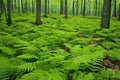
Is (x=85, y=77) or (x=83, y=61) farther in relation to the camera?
(x=83, y=61)

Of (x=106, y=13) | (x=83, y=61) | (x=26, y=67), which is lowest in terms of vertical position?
(x=26, y=67)

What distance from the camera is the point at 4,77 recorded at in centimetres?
486

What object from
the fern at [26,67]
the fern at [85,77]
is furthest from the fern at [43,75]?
the fern at [85,77]

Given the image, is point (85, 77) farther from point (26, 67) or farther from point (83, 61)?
point (26, 67)

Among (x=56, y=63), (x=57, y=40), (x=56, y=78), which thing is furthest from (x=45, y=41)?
(x=56, y=78)

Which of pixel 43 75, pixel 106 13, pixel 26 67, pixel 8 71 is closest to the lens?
pixel 43 75

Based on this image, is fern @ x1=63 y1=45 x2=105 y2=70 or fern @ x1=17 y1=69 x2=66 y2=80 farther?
fern @ x1=63 y1=45 x2=105 y2=70

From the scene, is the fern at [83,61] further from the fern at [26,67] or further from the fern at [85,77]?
the fern at [26,67]

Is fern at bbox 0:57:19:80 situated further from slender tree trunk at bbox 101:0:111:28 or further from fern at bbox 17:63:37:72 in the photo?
slender tree trunk at bbox 101:0:111:28

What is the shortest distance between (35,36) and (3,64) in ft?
14.7

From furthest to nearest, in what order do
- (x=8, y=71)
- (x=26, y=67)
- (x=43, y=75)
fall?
1. (x=8, y=71)
2. (x=26, y=67)
3. (x=43, y=75)

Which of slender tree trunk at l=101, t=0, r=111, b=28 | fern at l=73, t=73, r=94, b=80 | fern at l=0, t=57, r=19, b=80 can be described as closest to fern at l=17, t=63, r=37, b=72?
fern at l=0, t=57, r=19, b=80

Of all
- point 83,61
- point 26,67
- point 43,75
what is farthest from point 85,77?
point 26,67

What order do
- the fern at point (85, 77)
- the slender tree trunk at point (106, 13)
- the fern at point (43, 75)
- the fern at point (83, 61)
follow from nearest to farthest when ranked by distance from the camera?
the fern at point (43, 75) → the fern at point (85, 77) → the fern at point (83, 61) → the slender tree trunk at point (106, 13)
